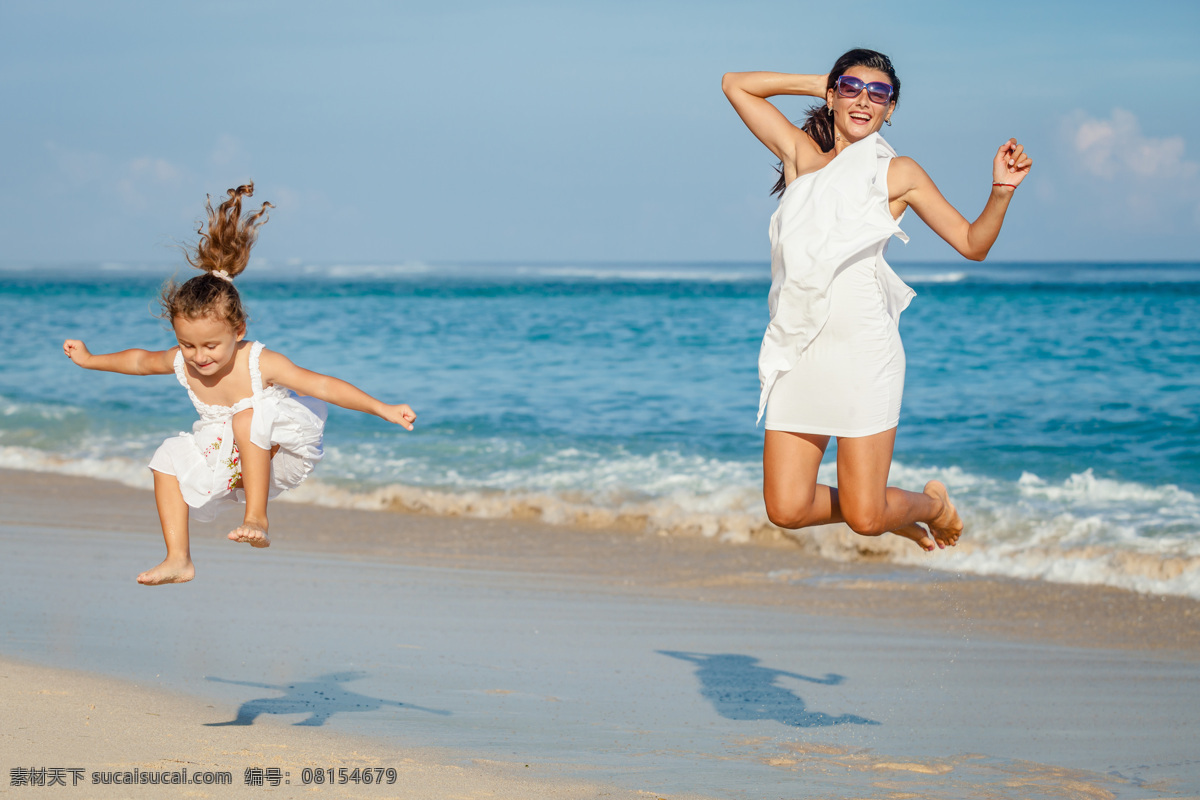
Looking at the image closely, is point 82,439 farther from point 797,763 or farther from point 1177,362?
point 1177,362

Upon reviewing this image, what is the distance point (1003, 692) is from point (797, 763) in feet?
4.96

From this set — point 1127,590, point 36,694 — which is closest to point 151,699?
point 36,694

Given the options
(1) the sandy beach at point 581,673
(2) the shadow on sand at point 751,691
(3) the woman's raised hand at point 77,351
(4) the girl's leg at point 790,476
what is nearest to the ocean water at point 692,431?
(1) the sandy beach at point 581,673

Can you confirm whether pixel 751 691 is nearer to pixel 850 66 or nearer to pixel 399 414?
pixel 399 414

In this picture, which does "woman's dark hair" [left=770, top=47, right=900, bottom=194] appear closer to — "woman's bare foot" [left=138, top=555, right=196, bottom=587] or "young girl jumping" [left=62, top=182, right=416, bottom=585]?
"young girl jumping" [left=62, top=182, right=416, bottom=585]

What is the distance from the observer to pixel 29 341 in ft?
85.1

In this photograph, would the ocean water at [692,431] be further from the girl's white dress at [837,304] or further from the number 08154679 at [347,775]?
the number 08154679 at [347,775]

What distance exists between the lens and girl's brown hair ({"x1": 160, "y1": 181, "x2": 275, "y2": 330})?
409 cm

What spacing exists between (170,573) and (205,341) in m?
0.88

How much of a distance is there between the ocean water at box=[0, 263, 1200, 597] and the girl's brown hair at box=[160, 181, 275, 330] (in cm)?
527

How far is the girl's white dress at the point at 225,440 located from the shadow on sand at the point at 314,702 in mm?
824

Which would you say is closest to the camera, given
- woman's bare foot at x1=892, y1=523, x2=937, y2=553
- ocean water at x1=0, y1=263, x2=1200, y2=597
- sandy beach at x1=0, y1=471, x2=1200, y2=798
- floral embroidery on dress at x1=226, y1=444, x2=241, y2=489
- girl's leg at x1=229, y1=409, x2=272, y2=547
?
sandy beach at x1=0, y1=471, x2=1200, y2=798

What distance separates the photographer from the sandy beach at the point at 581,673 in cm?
395

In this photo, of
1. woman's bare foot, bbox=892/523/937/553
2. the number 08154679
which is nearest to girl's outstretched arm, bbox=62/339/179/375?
the number 08154679
